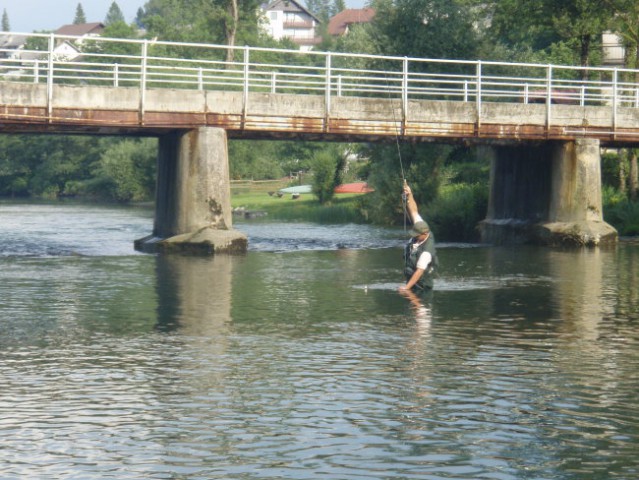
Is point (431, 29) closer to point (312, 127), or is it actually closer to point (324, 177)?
point (324, 177)

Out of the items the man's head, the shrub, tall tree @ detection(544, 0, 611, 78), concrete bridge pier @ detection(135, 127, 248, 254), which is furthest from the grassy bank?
the man's head

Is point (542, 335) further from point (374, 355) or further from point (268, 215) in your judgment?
point (268, 215)

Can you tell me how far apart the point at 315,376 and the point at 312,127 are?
2193 cm

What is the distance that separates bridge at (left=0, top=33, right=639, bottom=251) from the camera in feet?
107

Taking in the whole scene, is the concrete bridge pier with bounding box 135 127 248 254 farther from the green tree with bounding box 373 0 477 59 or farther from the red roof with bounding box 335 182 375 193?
the red roof with bounding box 335 182 375 193

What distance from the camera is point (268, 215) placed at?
69.7 m

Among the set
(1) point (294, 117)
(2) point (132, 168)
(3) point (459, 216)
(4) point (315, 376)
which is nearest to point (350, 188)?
(2) point (132, 168)

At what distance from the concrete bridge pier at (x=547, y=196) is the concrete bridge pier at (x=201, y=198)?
10826 mm

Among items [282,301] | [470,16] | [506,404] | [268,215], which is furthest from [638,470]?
[268,215]

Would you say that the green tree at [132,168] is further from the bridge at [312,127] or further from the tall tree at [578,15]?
the bridge at [312,127]

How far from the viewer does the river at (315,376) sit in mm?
10594

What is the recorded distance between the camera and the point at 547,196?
1601 inches

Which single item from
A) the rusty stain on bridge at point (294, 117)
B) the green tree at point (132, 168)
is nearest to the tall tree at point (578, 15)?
the rusty stain on bridge at point (294, 117)

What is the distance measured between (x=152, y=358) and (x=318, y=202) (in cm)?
5810
